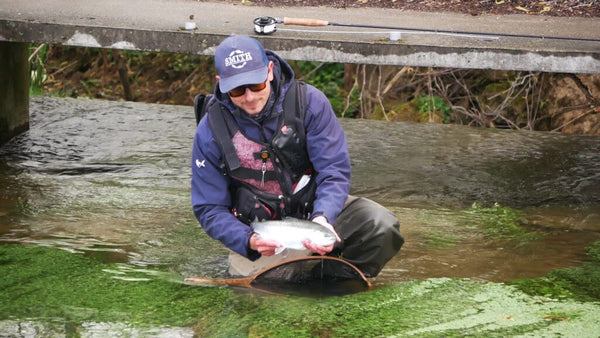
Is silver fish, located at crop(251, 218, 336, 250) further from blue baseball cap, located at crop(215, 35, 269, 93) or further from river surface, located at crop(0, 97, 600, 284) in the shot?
river surface, located at crop(0, 97, 600, 284)

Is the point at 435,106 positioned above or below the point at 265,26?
below

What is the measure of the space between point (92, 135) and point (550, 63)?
4.80 meters

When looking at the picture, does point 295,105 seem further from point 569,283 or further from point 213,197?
point 569,283

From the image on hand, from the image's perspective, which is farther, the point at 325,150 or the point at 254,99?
the point at 325,150

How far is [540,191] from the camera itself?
23.0 ft

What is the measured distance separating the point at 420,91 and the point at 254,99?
771 cm

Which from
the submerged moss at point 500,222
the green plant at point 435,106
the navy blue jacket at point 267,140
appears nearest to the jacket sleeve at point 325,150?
the navy blue jacket at point 267,140

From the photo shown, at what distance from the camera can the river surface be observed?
535 centimetres

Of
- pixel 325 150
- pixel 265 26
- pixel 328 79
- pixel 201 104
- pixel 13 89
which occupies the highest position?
pixel 265 26

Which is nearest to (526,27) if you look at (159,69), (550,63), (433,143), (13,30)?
(550,63)

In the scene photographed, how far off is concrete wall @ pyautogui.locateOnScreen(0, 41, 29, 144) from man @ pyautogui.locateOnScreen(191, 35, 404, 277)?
14.0 ft

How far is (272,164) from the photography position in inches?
179

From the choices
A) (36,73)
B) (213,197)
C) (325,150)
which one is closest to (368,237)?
(325,150)

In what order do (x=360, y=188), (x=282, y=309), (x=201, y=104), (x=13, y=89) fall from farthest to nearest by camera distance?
(x=13, y=89)
(x=360, y=188)
(x=201, y=104)
(x=282, y=309)
